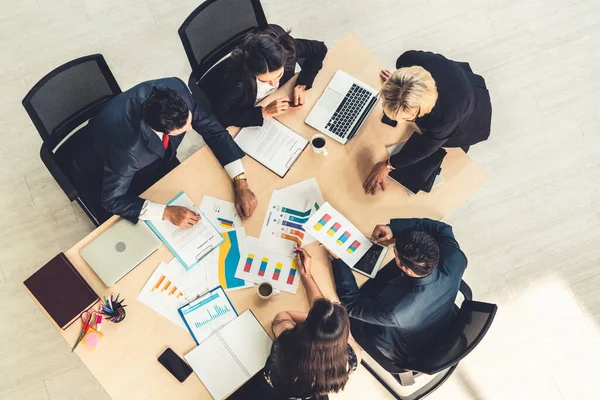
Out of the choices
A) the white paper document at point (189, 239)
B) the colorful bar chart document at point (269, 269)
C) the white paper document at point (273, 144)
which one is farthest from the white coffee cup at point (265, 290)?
the white paper document at point (273, 144)

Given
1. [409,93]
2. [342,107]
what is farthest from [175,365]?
[409,93]

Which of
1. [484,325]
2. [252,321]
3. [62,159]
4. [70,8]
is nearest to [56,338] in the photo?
[62,159]

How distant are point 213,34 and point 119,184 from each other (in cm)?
90

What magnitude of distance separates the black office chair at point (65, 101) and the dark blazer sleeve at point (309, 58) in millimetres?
922

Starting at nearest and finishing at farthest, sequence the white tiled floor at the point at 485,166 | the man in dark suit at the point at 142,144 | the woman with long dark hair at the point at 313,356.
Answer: the woman with long dark hair at the point at 313,356, the man in dark suit at the point at 142,144, the white tiled floor at the point at 485,166

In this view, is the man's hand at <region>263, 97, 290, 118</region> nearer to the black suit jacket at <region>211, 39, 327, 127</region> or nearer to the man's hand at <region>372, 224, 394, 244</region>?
the black suit jacket at <region>211, 39, 327, 127</region>

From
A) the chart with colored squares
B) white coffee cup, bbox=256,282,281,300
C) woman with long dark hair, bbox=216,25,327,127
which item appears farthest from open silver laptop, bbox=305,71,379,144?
white coffee cup, bbox=256,282,281,300

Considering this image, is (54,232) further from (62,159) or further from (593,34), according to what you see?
(593,34)

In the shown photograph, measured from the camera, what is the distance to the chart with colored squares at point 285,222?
2352mm

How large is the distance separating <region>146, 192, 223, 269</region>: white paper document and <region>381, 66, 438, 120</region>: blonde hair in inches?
38.8

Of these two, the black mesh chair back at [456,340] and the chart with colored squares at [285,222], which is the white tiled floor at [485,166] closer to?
the black mesh chair back at [456,340]

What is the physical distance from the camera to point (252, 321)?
225 cm

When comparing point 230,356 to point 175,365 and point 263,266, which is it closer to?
point 175,365

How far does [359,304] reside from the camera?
226cm
